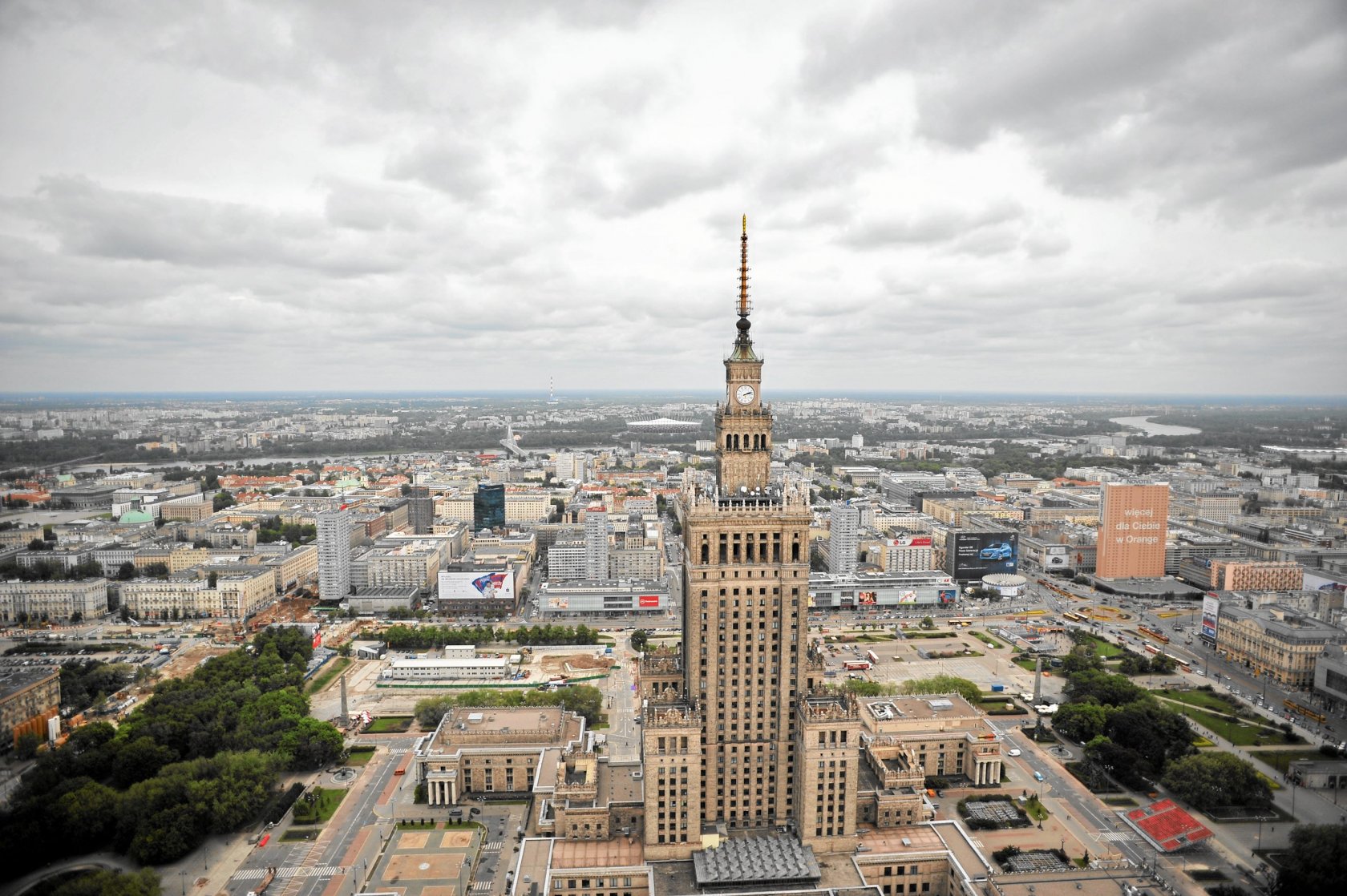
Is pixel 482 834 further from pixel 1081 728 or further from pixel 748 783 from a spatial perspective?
pixel 1081 728

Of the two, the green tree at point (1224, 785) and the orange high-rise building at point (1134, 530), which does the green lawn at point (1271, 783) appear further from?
the orange high-rise building at point (1134, 530)

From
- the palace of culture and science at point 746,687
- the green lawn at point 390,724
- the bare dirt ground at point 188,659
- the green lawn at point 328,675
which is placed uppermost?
the palace of culture and science at point 746,687

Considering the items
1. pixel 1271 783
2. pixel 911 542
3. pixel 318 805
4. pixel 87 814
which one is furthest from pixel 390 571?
pixel 1271 783

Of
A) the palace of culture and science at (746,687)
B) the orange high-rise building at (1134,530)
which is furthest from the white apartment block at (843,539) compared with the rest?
the palace of culture and science at (746,687)

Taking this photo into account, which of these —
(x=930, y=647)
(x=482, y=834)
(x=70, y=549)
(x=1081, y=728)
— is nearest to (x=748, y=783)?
(x=482, y=834)

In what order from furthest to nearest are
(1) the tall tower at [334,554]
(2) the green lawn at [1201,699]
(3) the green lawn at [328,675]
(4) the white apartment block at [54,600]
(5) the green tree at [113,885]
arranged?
(1) the tall tower at [334,554] < (4) the white apartment block at [54,600] < (3) the green lawn at [328,675] < (2) the green lawn at [1201,699] < (5) the green tree at [113,885]

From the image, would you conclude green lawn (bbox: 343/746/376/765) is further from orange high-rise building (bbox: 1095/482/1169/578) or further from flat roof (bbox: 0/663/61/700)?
orange high-rise building (bbox: 1095/482/1169/578)

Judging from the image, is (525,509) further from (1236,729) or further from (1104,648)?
(1236,729)

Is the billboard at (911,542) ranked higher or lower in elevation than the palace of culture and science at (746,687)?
lower
